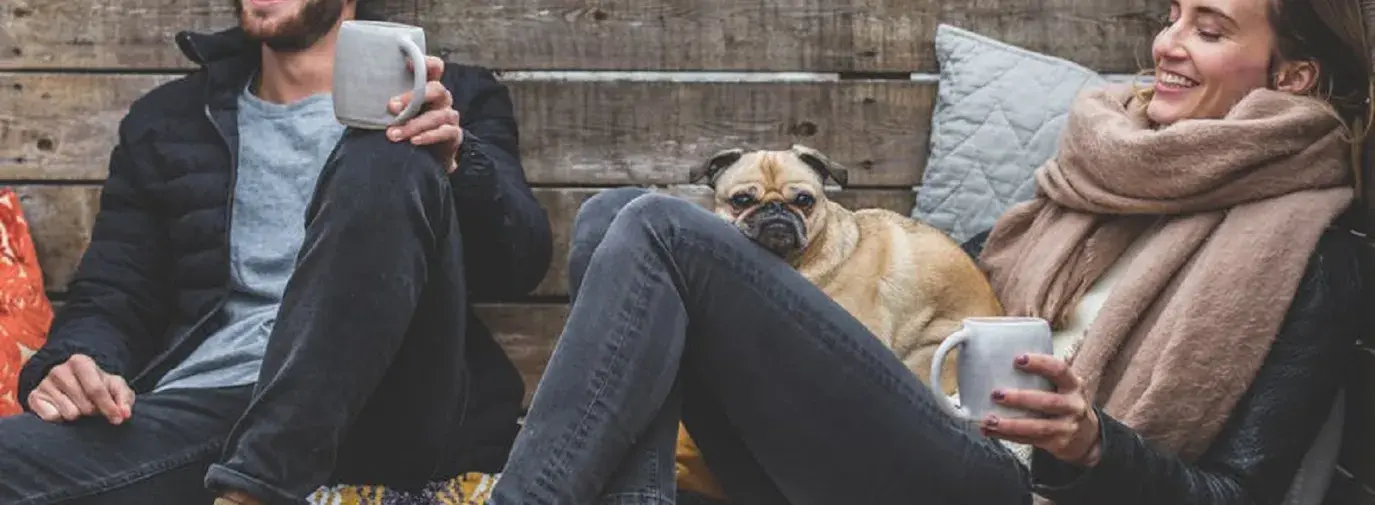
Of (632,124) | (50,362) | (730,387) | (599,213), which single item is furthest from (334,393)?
(632,124)

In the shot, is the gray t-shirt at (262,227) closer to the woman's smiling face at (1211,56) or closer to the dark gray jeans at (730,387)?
the dark gray jeans at (730,387)

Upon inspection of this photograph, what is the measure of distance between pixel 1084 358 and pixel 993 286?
0.46 meters

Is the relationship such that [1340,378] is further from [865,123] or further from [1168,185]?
[865,123]

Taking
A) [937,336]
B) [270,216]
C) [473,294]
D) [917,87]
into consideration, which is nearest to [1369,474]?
[937,336]

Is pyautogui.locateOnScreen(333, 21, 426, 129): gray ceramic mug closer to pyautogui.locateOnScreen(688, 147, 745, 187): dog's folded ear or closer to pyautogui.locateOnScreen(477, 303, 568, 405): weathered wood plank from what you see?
pyautogui.locateOnScreen(688, 147, 745, 187): dog's folded ear

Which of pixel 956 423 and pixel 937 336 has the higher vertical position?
pixel 956 423

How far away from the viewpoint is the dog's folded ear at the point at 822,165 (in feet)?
8.52

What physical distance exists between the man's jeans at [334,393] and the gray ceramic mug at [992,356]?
755mm

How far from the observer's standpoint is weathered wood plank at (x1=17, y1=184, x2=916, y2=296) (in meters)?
2.79

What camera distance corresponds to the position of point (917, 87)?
9.00 ft

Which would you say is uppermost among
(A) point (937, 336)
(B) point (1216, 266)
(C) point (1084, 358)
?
(B) point (1216, 266)

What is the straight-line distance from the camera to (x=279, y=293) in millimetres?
2473

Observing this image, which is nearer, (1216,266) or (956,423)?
(956,423)

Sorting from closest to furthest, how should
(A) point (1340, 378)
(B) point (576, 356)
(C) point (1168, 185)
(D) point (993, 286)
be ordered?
(B) point (576, 356) → (A) point (1340, 378) → (C) point (1168, 185) → (D) point (993, 286)
